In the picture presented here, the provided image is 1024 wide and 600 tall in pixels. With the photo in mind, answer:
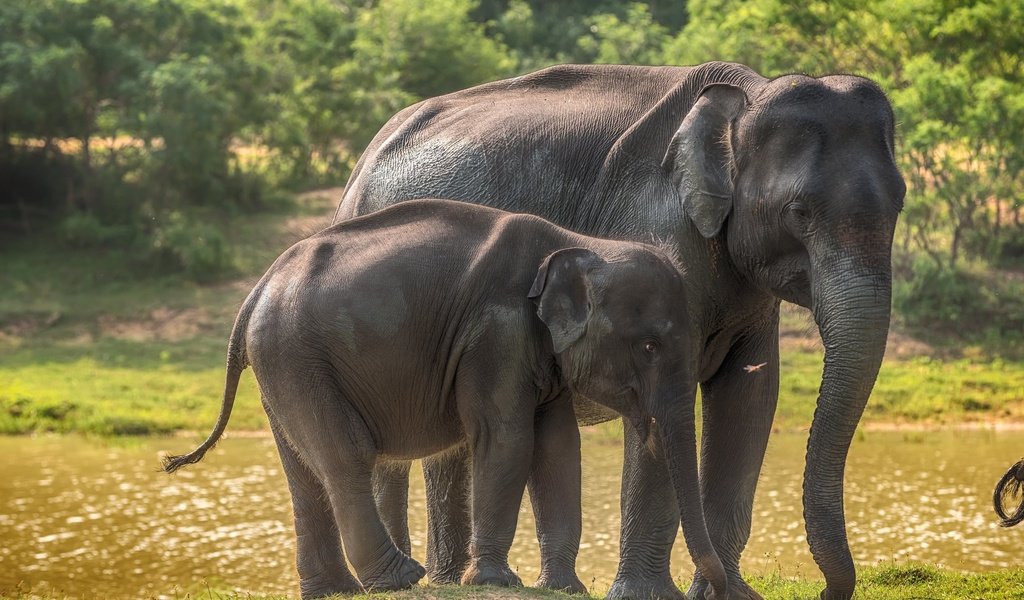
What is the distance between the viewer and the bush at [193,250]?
17.6 metres

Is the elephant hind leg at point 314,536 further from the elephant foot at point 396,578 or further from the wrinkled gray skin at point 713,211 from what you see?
the wrinkled gray skin at point 713,211

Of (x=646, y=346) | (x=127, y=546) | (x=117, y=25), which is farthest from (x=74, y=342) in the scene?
(x=646, y=346)

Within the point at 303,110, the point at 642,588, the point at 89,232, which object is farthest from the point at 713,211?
the point at 303,110

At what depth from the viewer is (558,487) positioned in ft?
18.8

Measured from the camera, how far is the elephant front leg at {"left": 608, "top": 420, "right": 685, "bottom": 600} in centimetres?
581

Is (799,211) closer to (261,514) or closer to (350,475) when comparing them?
(350,475)

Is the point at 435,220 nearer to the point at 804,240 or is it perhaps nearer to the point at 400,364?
the point at 400,364

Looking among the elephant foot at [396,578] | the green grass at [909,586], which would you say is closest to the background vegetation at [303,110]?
the green grass at [909,586]

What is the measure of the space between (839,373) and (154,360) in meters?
11.2

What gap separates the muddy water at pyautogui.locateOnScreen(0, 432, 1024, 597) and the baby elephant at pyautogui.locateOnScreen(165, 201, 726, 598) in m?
2.73

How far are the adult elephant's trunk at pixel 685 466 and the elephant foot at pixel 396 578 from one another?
99 cm

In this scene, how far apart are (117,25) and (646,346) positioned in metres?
14.9

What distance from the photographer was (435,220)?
5664 mm

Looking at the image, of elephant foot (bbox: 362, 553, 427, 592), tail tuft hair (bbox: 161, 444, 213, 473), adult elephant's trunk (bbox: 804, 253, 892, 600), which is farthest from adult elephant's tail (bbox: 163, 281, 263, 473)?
adult elephant's trunk (bbox: 804, 253, 892, 600)
